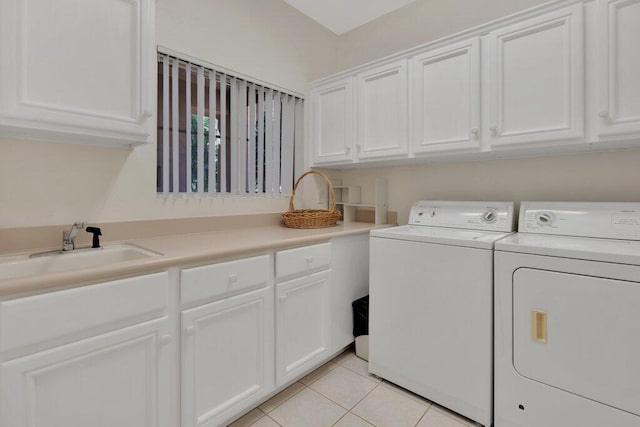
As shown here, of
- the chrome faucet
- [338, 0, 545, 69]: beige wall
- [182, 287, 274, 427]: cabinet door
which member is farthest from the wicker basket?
[338, 0, 545, 69]: beige wall

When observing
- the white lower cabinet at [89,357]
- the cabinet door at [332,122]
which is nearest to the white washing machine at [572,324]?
the cabinet door at [332,122]

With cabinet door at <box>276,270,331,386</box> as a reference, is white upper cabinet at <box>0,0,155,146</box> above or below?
above

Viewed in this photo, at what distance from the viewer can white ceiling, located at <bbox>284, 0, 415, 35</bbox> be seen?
8.08 feet

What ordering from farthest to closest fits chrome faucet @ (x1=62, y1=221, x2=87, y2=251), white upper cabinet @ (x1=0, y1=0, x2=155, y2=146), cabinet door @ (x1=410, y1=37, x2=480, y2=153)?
cabinet door @ (x1=410, y1=37, x2=480, y2=153) → chrome faucet @ (x1=62, y1=221, x2=87, y2=251) → white upper cabinet @ (x1=0, y1=0, x2=155, y2=146)

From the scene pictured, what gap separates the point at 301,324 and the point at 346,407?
49 centimetres

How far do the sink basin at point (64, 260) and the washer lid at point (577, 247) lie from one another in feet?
5.29

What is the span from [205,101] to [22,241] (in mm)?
1194

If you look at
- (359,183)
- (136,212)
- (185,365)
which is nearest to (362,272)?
(359,183)

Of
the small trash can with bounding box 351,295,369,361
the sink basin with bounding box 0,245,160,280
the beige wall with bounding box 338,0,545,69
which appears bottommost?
the small trash can with bounding box 351,295,369,361

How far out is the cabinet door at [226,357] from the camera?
1.29m

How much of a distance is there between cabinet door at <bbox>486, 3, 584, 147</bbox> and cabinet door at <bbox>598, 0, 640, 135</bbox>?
0.25 ft

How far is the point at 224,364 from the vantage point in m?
1.41

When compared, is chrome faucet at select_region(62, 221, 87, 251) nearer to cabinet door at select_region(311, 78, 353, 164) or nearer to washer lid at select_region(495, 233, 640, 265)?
cabinet door at select_region(311, 78, 353, 164)

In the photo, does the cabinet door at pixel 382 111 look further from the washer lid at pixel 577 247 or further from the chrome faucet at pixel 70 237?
the chrome faucet at pixel 70 237
